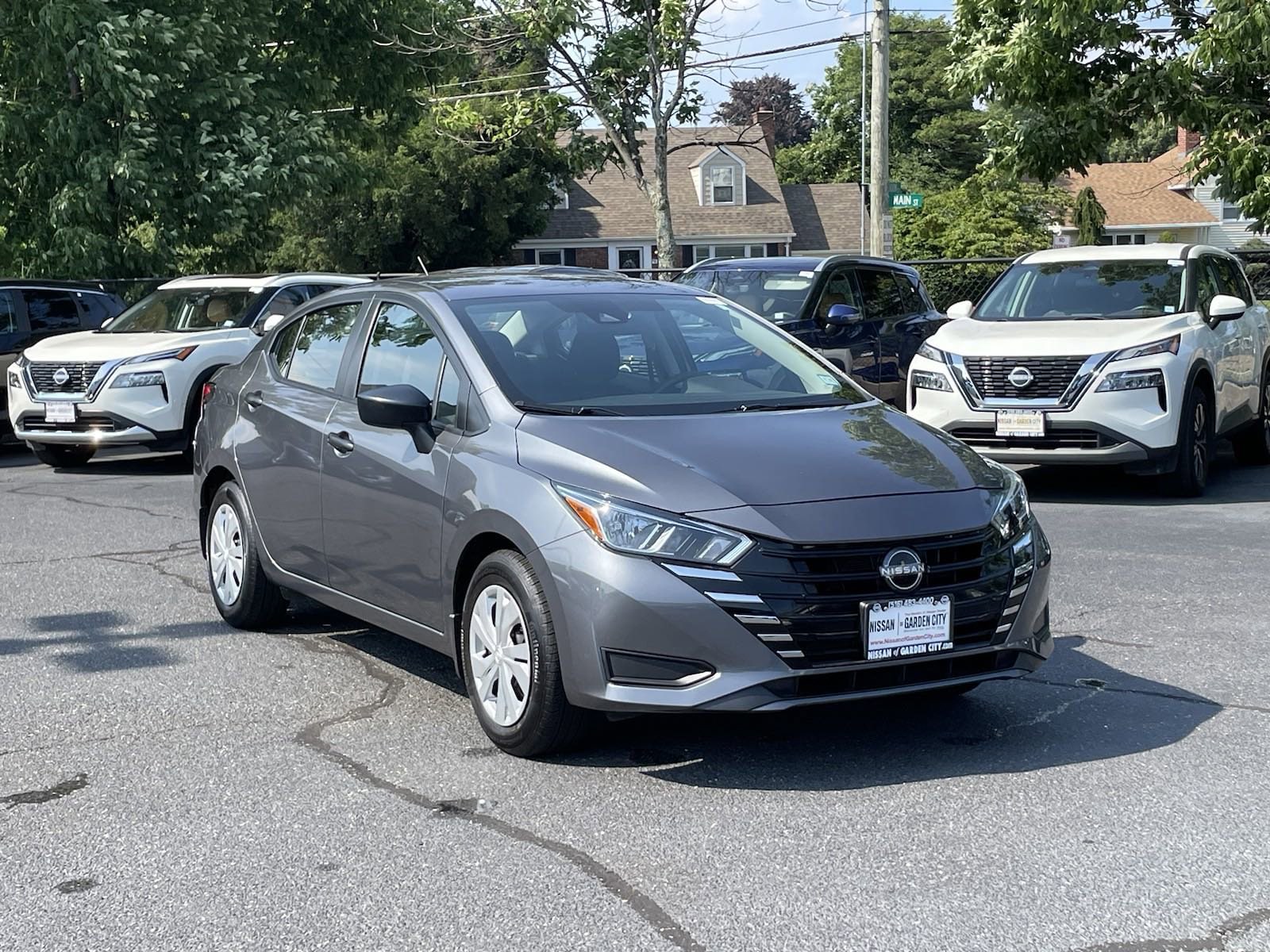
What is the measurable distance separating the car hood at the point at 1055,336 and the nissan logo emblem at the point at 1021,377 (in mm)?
102

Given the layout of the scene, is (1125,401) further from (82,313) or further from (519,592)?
(82,313)

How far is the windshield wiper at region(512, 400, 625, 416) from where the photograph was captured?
18.8ft

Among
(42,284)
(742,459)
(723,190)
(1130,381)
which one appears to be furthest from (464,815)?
(723,190)

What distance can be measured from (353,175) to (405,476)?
19240 mm

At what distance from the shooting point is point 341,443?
21.3 feet

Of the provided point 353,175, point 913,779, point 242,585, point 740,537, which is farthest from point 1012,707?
point 353,175

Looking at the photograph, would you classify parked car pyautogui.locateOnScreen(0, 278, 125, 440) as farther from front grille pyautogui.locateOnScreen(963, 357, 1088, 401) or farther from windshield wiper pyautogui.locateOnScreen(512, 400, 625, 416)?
windshield wiper pyautogui.locateOnScreen(512, 400, 625, 416)

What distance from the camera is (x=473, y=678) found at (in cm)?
555

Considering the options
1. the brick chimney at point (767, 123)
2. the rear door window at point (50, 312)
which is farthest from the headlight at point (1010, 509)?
the brick chimney at point (767, 123)

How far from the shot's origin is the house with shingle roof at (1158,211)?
233 feet

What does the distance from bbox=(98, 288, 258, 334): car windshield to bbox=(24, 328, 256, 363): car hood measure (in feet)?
0.66

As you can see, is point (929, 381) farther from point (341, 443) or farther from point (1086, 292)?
point (341, 443)

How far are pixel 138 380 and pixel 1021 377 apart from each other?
774 centimetres

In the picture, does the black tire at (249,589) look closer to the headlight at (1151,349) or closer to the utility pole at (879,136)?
the headlight at (1151,349)
